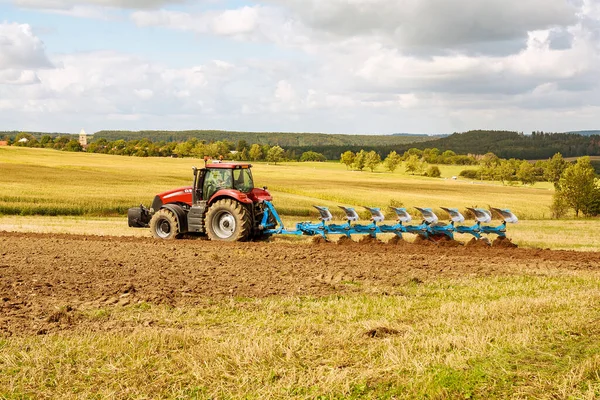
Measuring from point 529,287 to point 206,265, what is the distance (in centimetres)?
611

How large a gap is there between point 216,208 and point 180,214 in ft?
4.78

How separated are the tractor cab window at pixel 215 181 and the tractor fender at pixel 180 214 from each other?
89cm

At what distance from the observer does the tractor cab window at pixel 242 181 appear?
1697 cm

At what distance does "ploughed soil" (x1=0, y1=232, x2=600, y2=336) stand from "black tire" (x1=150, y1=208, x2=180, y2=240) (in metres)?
0.60

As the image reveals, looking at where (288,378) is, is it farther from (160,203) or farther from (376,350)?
(160,203)

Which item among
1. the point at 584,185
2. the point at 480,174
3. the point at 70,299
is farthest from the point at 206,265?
the point at 480,174

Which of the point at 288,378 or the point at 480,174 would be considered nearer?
the point at 288,378

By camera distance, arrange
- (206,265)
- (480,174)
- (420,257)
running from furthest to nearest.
A: (480,174), (420,257), (206,265)

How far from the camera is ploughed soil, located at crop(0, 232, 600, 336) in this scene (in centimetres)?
922

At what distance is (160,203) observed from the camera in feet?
59.7

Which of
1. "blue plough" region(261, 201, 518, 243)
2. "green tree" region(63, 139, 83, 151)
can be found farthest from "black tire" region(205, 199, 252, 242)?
"green tree" region(63, 139, 83, 151)

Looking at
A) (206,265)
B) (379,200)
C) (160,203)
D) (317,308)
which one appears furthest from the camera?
(379,200)

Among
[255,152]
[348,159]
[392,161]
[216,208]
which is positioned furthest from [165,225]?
[348,159]

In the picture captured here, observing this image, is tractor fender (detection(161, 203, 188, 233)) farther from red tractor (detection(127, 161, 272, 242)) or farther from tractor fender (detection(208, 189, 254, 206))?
tractor fender (detection(208, 189, 254, 206))
